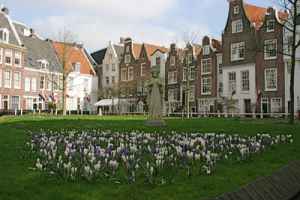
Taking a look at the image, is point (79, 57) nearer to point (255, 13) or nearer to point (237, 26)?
point (237, 26)

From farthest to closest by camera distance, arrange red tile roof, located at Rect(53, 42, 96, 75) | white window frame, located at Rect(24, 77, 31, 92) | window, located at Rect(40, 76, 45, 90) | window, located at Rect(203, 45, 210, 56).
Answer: red tile roof, located at Rect(53, 42, 96, 75) → window, located at Rect(40, 76, 45, 90) → white window frame, located at Rect(24, 77, 31, 92) → window, located at Rect(203, 45, 210, 56)

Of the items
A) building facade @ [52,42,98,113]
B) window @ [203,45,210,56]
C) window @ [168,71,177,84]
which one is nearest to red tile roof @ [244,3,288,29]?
window @ [203,45,210,56]

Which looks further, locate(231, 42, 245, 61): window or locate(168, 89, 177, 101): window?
locate(168, 89, 177, 101): window

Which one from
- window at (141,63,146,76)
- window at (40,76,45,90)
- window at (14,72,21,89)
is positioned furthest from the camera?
window at (141,63,146,76)

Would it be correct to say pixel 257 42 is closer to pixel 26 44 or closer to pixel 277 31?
pixel 277 31

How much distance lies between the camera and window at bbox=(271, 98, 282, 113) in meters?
45.1

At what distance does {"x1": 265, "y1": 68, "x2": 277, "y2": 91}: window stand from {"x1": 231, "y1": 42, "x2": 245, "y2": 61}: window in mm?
4486

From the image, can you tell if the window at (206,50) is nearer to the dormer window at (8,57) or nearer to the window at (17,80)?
the window at (17,80)

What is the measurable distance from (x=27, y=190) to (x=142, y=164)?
224 cm

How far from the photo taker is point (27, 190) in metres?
5.39

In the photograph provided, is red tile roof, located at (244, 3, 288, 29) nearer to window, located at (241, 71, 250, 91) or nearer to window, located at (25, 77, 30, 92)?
window, located at (241, 71, 250, 91)

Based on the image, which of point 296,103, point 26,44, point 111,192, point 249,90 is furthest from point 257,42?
point 111,192

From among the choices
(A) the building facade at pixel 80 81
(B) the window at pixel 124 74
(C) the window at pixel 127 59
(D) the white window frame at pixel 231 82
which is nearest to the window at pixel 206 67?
(D) the white window frame at pixel 231 82

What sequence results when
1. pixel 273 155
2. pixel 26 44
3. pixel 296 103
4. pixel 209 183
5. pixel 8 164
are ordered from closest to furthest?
pixel 209 183 < pixel 8 164 < pixel 273 155 < pixel 296 103 < pixel 26 44
